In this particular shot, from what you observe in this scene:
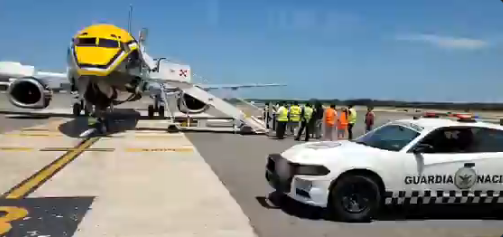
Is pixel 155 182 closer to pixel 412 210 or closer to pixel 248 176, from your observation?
pixel 248 176

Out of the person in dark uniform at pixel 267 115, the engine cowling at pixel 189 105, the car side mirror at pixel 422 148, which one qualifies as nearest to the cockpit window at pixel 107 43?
the engine cowling at pixel 189 105

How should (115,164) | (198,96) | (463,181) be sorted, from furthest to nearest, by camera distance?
(198,96) → (115,164) → (463,181)

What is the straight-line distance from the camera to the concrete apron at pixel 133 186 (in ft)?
19.2

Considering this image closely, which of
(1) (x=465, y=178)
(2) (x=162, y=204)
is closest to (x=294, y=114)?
(2) (x=162, y=204)

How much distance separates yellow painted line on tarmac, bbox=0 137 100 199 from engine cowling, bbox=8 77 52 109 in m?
10.7

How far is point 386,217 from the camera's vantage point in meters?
6.58

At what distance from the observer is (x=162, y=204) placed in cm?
693

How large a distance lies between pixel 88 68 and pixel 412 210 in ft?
38.8

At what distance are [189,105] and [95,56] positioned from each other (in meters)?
8.98

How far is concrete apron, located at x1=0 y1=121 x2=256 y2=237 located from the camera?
19.2 feet

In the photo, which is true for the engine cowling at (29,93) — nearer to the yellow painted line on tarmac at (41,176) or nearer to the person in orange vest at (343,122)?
the yellow painted line on tarmac at (41,176)

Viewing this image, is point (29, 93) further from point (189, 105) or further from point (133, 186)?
point (133, 186)

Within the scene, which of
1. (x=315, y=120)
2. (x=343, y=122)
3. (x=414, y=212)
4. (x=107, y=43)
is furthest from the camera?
(x=315, y=120)

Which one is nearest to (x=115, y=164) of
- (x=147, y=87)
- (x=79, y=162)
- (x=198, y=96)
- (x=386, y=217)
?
(x=79, y=162)
